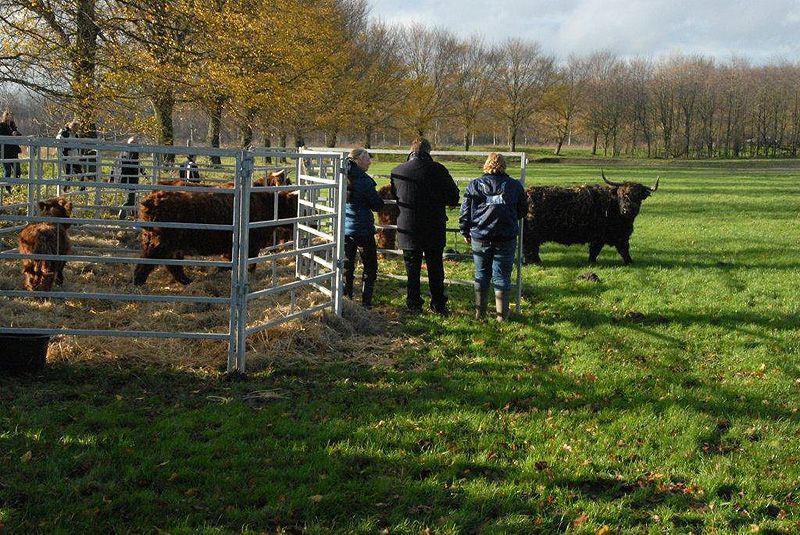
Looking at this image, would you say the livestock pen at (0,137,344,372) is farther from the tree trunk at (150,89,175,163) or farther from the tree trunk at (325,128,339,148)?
the tree trunk at (325,128,339,148)

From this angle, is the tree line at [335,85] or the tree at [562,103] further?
the tree at [562,103]

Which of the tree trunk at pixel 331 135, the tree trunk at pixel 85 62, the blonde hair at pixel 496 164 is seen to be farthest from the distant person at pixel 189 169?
the tree trunk at pixel 331 135

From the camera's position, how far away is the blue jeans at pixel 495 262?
9016 mm

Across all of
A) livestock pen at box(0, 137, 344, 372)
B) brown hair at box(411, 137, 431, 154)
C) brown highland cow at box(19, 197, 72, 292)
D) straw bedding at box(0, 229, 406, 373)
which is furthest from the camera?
brown hair at box(411, 137, 431, 154)

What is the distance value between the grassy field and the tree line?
9741 millimetres

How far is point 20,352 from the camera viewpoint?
6234 mm

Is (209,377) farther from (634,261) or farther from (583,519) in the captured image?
(634,261)

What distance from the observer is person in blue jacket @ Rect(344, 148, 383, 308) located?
29.9 feet

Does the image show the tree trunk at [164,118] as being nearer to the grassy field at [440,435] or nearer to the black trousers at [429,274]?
the black trousers at [429,274]

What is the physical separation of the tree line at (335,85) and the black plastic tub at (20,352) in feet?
28.2

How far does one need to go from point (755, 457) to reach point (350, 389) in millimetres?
3260

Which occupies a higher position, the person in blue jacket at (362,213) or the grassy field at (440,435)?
the person in blue jacket at (362,213)

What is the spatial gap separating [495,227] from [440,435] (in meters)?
3.99

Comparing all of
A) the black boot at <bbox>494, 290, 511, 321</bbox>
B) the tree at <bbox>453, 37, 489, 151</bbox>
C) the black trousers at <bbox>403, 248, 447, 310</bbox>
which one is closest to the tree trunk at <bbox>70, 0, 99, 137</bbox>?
the black trousers at <bbox>403, 248, 447, 310</bbox>
